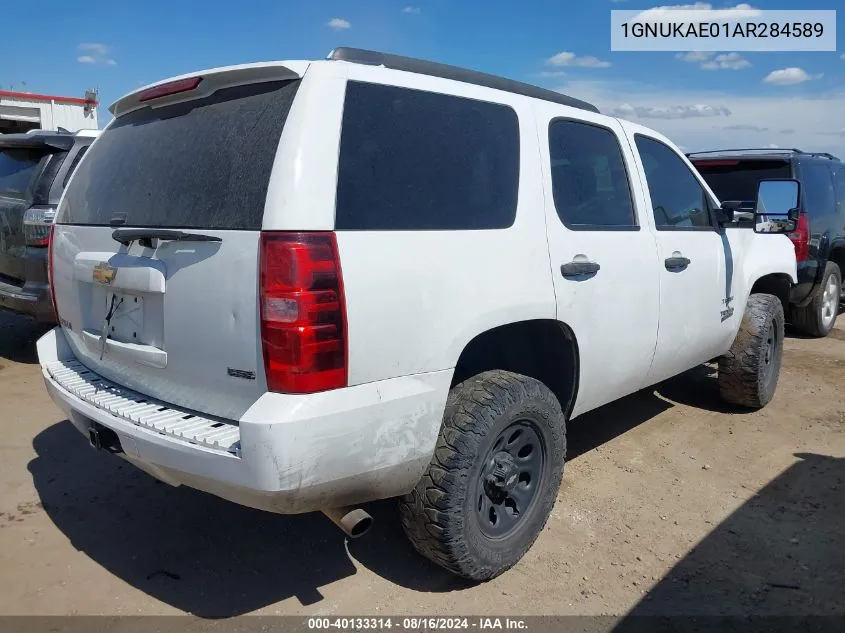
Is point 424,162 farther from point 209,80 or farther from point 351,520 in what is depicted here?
point 351,520

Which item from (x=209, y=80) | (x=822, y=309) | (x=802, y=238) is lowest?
(x=822, y=309)

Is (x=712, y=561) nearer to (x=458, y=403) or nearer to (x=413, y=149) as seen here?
(x=458, y=403)

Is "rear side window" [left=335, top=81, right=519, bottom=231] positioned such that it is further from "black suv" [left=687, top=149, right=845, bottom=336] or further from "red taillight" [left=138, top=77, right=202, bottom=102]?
"black suv" [left=687, top=149, right=845, bottom=336]

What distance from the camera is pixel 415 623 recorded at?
104 inches

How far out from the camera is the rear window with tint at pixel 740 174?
6.82 meters

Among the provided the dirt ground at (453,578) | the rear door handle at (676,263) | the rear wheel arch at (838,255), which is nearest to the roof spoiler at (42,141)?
the dirt ground at (453,578)

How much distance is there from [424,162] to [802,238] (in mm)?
5859

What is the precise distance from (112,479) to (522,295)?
2556mm

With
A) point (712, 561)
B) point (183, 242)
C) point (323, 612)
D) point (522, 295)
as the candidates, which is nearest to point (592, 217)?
point (522, 295)

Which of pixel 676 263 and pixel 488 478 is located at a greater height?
pixel 676 263

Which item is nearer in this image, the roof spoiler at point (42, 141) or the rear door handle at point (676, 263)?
the rear door handle at point (676, 263)

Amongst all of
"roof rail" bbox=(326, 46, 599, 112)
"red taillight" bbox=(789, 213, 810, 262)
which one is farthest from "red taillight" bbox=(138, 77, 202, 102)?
"red taillight" bbox=(789, 213, 810, 262)

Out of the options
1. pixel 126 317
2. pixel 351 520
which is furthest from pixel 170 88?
pixel 351 520

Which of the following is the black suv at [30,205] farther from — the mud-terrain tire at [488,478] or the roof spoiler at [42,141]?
the mud-terrain tire at [488,478]
